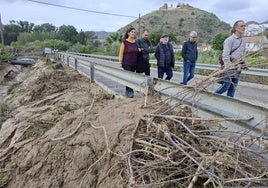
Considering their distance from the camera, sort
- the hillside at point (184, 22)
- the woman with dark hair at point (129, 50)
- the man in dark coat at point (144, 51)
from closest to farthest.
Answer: the woman with dark hair at point (129, 50), the man in dark coat at point (144, 51), the hillside at point (184, 22)

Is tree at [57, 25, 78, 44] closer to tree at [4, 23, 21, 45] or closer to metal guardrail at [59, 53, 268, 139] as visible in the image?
tree at [4, 23, 21, 45]

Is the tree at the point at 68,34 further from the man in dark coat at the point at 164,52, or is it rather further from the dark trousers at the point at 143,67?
the dark trousers at the point at 143,67

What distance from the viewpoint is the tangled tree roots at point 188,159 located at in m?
2.67


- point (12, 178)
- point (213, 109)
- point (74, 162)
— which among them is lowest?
point (12, 178)

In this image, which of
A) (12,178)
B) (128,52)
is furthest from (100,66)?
(12,178)

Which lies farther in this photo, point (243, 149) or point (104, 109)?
point (104, 109)

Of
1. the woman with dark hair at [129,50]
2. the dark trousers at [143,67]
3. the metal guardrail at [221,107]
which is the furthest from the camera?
the dark trousers at [143,67]

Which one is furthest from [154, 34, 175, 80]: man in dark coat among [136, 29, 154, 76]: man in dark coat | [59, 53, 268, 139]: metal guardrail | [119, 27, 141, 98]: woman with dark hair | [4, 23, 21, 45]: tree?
[4, 23, 21, 45]: tree

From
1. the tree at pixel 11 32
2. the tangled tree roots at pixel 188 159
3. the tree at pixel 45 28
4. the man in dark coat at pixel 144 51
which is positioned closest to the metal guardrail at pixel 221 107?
the tangled tree roots at pixel 188 159

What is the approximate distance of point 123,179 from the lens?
306 cm

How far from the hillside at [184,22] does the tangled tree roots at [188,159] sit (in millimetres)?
98146

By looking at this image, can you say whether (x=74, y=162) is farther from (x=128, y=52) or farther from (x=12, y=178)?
(x=128, y=52)

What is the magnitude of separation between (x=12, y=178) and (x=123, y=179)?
6.53 feet

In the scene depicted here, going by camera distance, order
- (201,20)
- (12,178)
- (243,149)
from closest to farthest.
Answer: (243,149) < (12,178) < (201,20)
